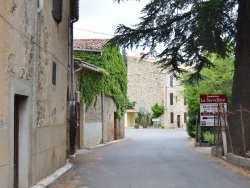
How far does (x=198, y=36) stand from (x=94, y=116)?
13089 millimetres

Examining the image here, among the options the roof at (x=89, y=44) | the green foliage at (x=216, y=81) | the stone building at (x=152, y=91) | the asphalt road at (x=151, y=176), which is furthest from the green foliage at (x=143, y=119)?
the asphalt road at (x=151, y=176)

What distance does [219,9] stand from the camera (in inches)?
563

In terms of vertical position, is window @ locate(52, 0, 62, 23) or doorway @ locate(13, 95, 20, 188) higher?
window @ locate(52, 0, 62, 23)

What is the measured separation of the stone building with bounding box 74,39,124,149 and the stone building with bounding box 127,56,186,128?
42.5m

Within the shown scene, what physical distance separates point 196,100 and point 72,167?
21661 mm

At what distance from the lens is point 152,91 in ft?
268

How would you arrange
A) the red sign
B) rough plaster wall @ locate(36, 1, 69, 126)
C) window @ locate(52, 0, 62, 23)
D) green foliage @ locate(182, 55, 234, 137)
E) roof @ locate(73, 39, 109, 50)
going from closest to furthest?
1. rough plaster wall @ locate(36, 1, 69, 126)
2. window @ locate(52, 0, 62, 23)
3. the red sign
4. roof @ locate(73, 39, 109, 50)
5. green foliage @ locate(182, 55, 234, 137)

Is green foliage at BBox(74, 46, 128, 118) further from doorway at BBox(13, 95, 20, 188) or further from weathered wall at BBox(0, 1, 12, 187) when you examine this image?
weathered wall at BBox(0, 1, 12, 187)

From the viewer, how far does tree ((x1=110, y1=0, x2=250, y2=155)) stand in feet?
53.7

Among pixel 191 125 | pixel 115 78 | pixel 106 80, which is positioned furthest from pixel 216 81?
pixel 106 80

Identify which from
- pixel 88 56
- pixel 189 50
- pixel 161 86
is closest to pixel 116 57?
pixel 88 56

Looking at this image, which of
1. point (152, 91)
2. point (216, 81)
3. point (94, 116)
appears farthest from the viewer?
point (152, 91)

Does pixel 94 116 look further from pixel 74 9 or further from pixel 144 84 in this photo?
pixel 144 84

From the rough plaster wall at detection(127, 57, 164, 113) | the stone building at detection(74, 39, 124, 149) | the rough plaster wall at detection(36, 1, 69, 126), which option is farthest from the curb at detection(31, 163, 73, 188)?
the rough plaster wall at detection(127, 57, 164, 113)
